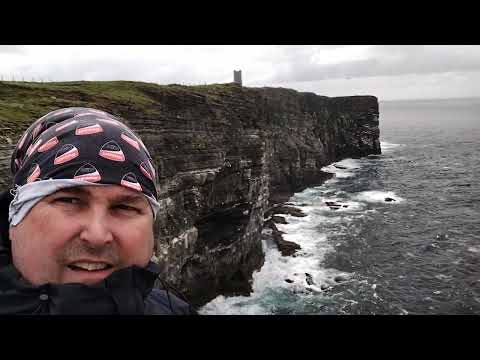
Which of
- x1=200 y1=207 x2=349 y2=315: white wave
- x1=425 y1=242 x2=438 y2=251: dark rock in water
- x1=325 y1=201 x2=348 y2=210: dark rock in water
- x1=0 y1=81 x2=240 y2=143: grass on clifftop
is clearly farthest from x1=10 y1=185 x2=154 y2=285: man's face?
x1=325 y1=201 x2=348 y2=210: dark rock in water

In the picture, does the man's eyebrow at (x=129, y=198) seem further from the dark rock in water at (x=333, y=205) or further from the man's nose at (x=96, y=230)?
the dark rock in water at (x=333, y=205)

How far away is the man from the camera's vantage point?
183 cm

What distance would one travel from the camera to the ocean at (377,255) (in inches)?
1045

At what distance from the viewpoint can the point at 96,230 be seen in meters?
1.92

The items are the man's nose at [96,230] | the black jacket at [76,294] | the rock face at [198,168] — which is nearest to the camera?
the black jacket at [76,294]

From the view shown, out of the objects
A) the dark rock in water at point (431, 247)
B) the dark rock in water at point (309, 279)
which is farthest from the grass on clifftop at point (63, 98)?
the dark rock in water at point (431, 247)

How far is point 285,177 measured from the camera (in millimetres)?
60031

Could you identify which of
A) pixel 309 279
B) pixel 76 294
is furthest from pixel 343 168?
pixel 76 294

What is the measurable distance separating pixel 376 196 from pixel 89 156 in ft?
192

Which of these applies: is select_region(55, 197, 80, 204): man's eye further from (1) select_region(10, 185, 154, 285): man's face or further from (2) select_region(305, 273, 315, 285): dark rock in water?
(2) select_region(305, 273, 315, 285): dark rock in water

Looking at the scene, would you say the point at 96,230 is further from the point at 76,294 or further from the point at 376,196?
the point at 376,196

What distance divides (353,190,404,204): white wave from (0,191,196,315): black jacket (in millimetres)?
55243

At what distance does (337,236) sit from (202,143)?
22.0 metres
